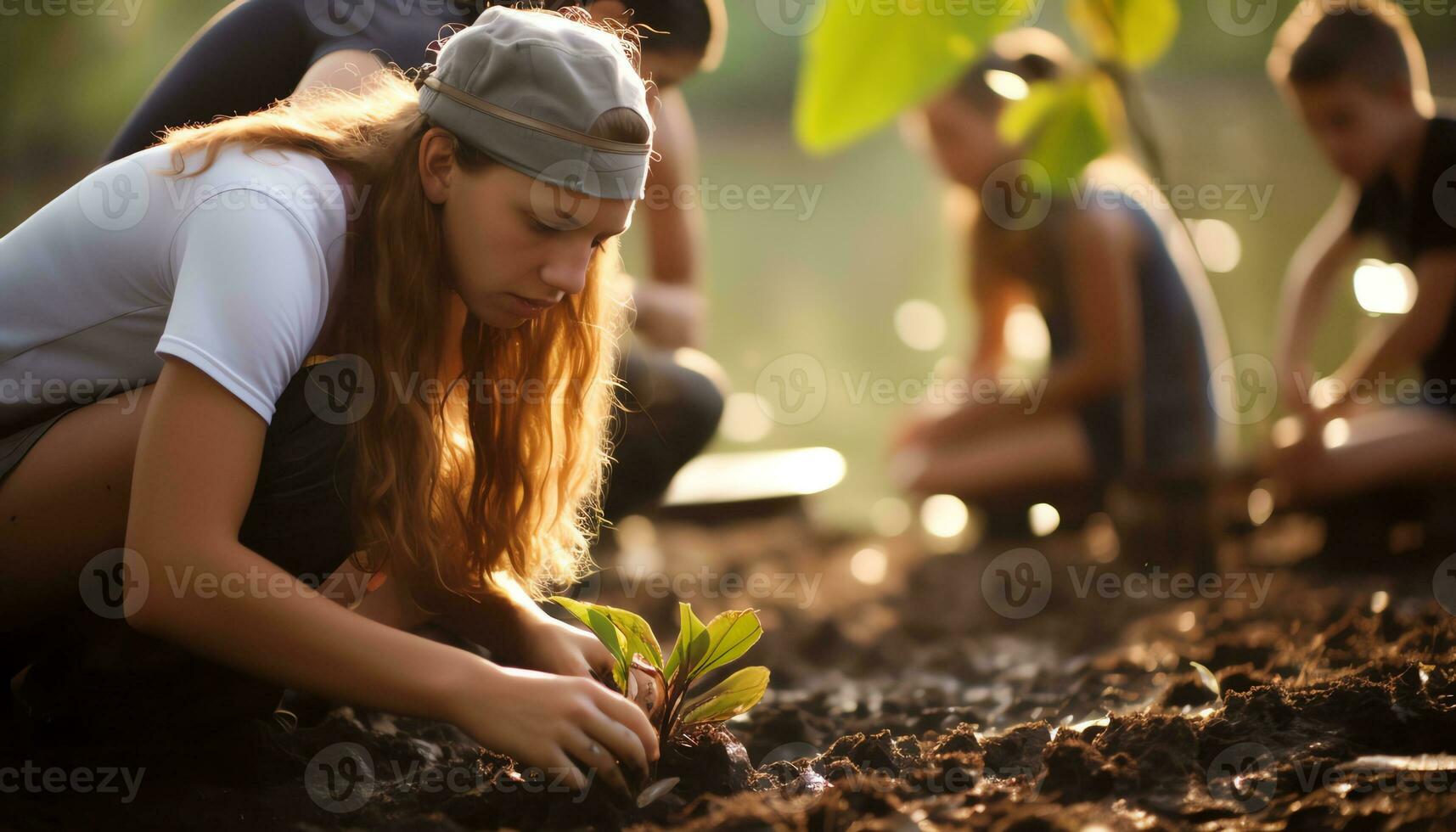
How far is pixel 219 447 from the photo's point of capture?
0.86m

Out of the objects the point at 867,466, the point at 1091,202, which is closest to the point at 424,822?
the point at 1091,202

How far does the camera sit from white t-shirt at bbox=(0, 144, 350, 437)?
868 millimetres

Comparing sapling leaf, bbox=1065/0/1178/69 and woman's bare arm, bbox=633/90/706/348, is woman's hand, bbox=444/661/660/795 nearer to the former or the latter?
sapling leaf, bbox=1065/0/1178/69

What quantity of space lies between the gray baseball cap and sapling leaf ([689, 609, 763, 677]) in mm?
395

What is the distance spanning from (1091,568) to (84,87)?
3.52m

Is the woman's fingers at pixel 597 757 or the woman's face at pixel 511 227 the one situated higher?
the woman's face at pixel 511 227

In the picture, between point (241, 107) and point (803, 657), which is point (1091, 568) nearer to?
point (803, 657)

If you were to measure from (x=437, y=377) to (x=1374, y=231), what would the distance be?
6.88 ft

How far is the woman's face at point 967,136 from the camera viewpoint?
2527 millimetres

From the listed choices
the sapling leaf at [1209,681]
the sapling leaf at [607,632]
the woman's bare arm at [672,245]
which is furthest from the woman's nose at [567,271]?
the woman's bare arm at [672,245]

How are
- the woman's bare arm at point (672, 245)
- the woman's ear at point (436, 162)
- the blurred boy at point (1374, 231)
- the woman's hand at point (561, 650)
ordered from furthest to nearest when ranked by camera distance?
the blurred boy at point (1374, 231), the woman's bare arm at point (672, 245), the woman's hand at point (561, 650), the woman's ear at point (436, 162)

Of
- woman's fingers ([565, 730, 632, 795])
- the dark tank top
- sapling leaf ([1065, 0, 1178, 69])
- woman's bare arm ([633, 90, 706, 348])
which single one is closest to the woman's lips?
woman's fingers ([565, 730, 632, 795])

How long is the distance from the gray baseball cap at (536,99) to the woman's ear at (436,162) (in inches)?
0.6

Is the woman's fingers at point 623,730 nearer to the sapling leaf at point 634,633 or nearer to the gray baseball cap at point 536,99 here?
the sapling leaf at point 634,633
